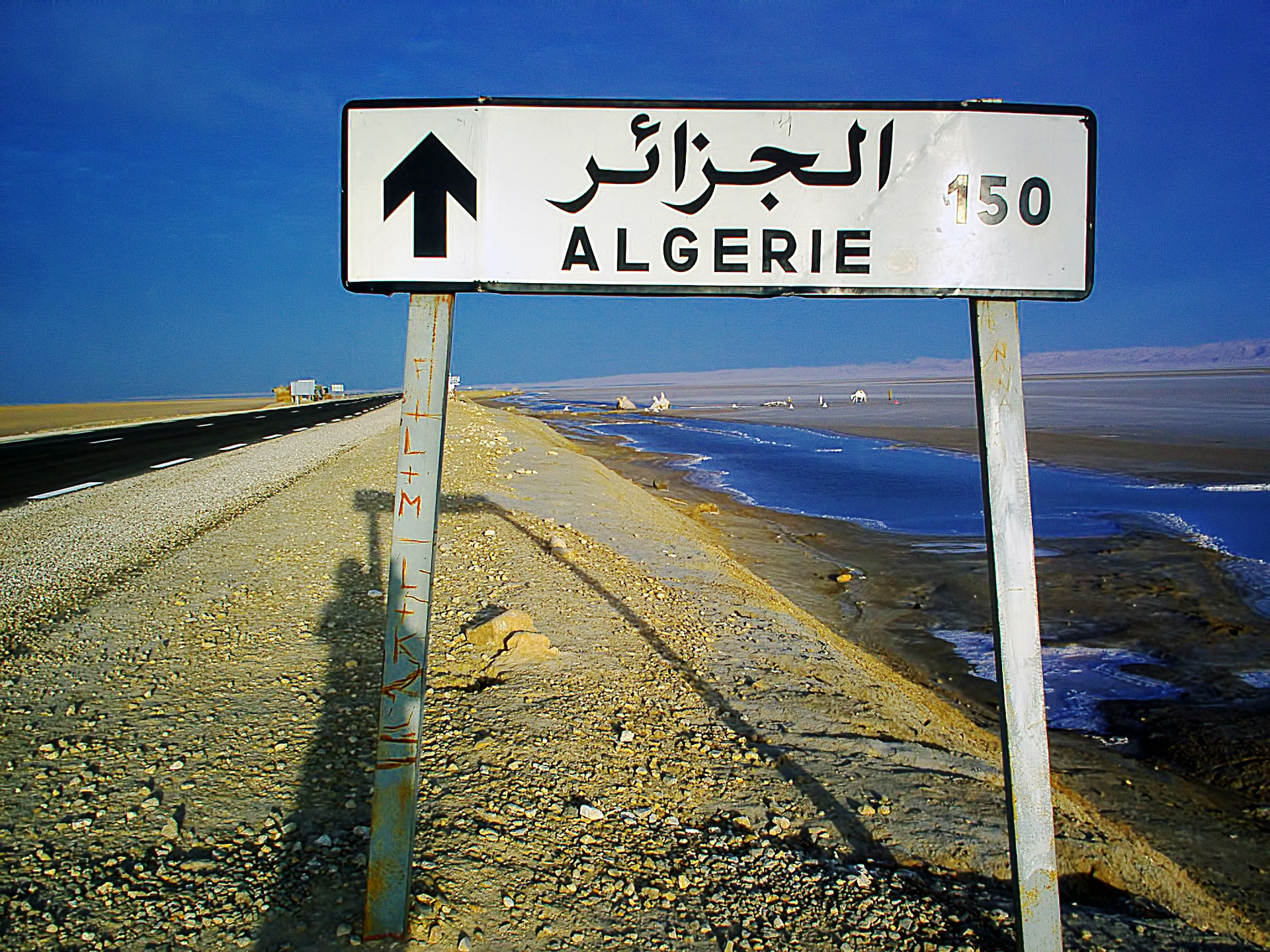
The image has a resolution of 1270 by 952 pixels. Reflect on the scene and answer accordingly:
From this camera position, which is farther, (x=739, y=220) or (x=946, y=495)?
(x=946, y=495)

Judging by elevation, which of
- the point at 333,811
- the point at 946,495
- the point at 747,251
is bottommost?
the point at 333,811

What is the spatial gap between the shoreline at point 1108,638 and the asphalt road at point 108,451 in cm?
961

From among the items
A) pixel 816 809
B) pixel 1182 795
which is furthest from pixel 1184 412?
pixel 816 809

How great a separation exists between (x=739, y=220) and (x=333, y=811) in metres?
2.49

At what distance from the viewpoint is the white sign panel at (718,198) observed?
2.18 metres

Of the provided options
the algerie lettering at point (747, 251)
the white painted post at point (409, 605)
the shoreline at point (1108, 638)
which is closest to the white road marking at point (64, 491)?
the shoreline at point (1108, 638)

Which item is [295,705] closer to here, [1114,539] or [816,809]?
[816,809]

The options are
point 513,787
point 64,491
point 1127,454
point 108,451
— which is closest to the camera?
point 513,787

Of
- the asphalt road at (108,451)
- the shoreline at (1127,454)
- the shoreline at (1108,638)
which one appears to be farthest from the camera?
the shoreline at (1127,454)

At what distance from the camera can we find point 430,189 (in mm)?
2188

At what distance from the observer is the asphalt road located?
12812 mm

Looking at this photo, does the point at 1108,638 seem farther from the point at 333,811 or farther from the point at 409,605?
the point at 409,605

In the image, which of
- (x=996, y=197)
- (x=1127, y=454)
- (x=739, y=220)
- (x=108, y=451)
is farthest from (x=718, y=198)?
(x=1127, y=454)

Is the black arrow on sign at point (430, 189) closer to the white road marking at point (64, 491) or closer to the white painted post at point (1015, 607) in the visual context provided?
the white painted post at point (1015, 607)
